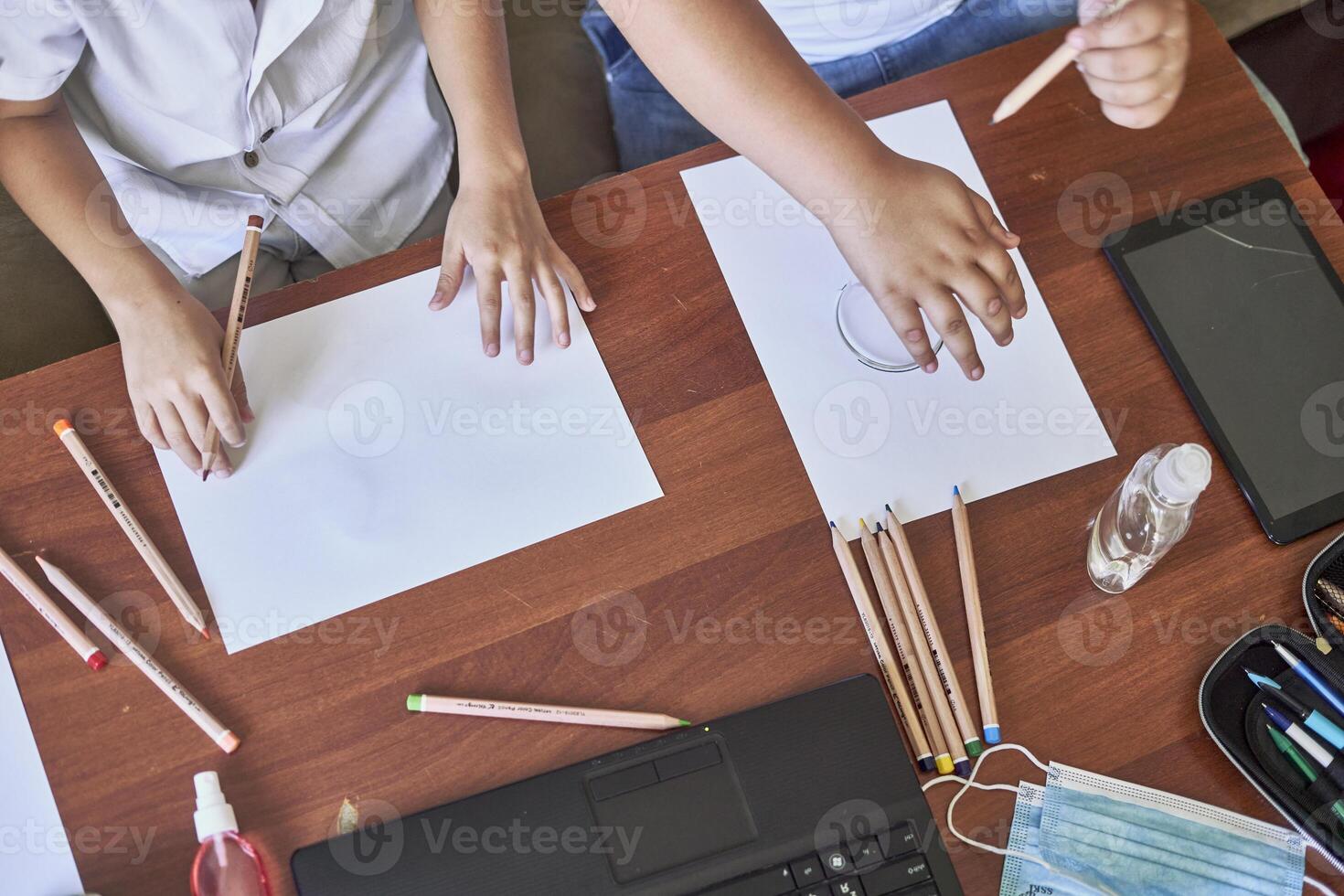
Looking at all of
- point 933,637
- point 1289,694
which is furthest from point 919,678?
point 1289,694

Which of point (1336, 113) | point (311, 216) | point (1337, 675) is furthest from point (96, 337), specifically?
point (1336, 113)

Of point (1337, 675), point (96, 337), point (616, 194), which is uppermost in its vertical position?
point (616, 194)

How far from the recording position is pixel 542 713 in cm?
58

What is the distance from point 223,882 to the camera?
0.54m

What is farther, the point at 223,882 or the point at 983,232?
the point at 983,232

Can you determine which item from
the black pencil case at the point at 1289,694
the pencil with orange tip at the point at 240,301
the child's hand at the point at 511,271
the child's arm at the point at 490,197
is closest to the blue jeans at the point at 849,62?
the child's arm at the point at 490,197

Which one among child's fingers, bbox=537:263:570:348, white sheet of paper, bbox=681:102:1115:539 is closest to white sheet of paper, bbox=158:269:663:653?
child's fingers, bbox=537:263:570:348

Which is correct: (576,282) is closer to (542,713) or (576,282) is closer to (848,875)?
(542,713)

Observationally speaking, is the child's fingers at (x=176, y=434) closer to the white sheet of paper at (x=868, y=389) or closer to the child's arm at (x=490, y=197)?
the child's arm at (x=490, y=197)

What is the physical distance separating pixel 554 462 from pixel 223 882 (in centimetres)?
31

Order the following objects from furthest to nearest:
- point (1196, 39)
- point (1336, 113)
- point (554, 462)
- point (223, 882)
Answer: point (1336, 113), point (1196, 39), point (554, 462), point (223, 882)

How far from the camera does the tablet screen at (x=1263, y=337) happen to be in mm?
662

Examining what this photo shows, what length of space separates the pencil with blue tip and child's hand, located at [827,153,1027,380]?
15cm

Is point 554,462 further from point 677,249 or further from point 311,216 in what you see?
point 311,216
